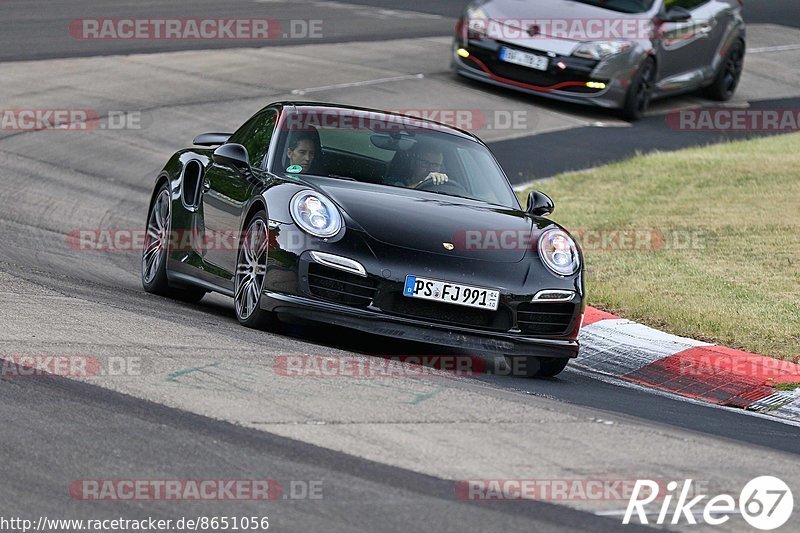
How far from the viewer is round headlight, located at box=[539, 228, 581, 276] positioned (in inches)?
318

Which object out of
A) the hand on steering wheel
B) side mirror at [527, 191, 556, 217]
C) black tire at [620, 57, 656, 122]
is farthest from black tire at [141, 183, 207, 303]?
black tire at [620, 57, 656, 122]

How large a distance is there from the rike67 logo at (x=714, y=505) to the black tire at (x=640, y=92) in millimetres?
14016

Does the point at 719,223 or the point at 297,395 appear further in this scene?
the point at 719,223

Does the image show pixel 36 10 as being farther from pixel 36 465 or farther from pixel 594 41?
pixel 36 465

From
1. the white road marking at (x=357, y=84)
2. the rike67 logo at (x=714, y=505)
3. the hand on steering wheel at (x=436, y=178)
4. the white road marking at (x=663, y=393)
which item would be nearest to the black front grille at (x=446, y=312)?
the white road marking at (x=663, y=393)

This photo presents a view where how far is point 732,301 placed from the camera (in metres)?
10.1

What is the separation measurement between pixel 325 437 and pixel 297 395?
586 millimetres

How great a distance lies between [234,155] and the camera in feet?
28.8

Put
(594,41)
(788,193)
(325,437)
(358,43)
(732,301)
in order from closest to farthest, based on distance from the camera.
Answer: (325,437), (732,301), (788,193), (594,41), (358,43)

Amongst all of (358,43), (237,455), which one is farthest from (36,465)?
(358,43)

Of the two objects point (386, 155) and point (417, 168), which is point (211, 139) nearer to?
point (386, 155)

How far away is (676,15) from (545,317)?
39.5ft

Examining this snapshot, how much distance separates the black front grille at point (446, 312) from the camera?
7555 mm

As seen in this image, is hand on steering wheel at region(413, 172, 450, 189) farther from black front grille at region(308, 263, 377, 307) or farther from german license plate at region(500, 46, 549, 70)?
german license plate at region(500, 46, 549, 70)
